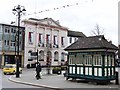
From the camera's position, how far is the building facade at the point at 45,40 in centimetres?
6162

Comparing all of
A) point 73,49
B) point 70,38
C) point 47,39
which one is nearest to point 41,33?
point 47,39

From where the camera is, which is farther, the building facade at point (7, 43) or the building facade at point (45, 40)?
the building facade at point (45, 40)

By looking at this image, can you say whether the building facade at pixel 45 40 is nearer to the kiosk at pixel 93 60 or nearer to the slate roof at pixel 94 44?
the slate roof at pixel 94 44

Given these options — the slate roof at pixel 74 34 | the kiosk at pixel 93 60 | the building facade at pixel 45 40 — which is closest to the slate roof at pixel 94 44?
the kiosk at pixel 93 60

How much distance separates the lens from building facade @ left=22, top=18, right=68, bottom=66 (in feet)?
202

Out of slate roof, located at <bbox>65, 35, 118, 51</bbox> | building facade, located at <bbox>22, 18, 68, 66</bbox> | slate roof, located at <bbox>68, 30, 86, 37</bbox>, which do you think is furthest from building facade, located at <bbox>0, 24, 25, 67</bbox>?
slate roof, located at <bbox>65, 35, 118, 51</bbox>

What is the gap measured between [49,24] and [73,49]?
4426 cm

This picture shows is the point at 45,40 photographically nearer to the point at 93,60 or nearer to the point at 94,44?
the point at 94,44

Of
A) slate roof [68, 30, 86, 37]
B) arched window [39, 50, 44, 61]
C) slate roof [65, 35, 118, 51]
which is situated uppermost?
slate roof [68, 30, 86, 37]

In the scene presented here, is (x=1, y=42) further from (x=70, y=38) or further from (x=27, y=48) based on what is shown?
(x=70, y=38)

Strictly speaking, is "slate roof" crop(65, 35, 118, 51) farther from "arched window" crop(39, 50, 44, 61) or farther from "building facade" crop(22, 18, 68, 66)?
"arched window" crop(39, 50, 44, 61)

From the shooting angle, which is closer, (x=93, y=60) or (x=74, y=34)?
(x=93, y=60)

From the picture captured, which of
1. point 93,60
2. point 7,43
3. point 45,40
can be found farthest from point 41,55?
point 93,60

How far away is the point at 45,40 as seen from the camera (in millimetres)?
66250
